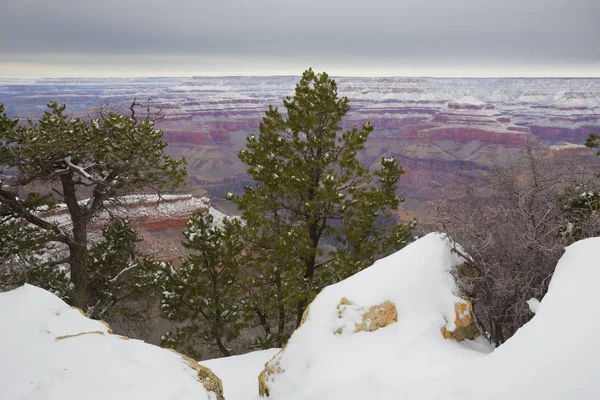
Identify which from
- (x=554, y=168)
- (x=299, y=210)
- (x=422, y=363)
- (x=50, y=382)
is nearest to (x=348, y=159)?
(x=299, y=210)

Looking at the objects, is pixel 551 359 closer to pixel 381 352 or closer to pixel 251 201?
pixel 381 352

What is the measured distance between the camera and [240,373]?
10414 mm

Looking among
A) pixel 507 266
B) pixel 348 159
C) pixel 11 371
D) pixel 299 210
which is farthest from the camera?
pixel 299 210

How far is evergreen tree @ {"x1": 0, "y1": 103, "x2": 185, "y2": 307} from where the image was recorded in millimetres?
11070

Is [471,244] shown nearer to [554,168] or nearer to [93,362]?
[554,168]

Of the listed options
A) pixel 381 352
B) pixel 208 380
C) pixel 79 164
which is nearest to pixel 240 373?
pixel 208 380

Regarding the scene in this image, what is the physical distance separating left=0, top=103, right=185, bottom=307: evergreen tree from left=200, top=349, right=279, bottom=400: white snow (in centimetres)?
502

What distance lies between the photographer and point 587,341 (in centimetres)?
428

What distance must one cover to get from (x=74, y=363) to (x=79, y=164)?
954 centimetres

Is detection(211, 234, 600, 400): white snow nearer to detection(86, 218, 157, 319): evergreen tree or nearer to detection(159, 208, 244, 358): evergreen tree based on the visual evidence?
detection(159, 208, 244, 358): evergreen tree

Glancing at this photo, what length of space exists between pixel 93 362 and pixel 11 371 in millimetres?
844

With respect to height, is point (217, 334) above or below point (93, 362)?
below

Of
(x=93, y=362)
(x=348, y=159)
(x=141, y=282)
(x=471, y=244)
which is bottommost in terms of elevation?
(x=141, y=282)

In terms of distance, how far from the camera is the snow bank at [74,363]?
4379 mm
